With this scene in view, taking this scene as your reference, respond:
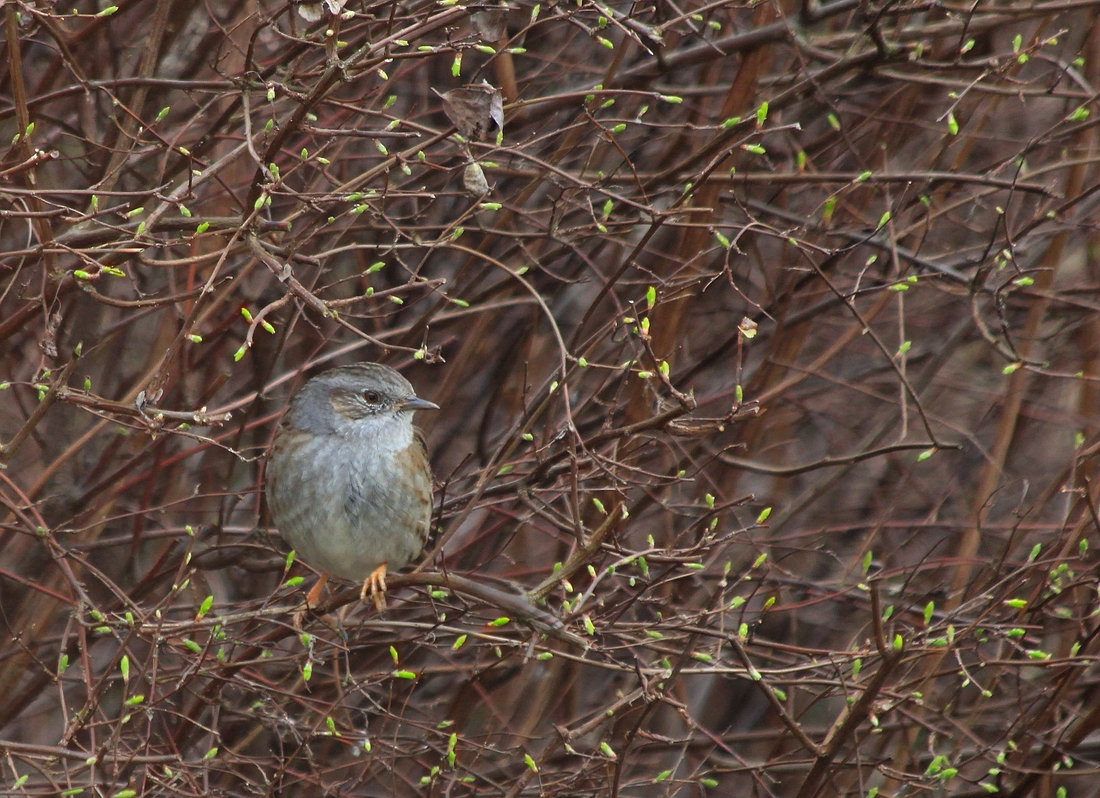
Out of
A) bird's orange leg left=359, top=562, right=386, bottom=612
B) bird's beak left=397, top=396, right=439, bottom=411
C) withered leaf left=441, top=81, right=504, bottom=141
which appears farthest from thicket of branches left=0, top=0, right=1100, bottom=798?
bird's beak left=397, top=396, right=439, bottom=411

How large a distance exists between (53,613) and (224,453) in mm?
1169

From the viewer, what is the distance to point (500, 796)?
4980 millimetres

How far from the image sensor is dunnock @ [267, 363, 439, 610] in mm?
5270

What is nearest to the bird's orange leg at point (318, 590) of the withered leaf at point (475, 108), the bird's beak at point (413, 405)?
the bird's beak at point (413, 405)

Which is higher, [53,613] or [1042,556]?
[1042,556]

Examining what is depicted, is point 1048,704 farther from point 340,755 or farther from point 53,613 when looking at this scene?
point 53,613

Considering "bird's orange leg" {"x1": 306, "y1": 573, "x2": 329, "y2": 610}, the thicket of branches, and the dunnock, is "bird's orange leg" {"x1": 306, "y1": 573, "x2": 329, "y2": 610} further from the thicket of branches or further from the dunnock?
the dunnock

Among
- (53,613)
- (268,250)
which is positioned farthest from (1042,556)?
(53,613)

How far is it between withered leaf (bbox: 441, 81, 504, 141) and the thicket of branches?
0.01 metres

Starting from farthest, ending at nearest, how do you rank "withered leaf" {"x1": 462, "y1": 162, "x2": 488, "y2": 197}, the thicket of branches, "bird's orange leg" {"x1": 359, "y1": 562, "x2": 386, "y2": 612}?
"bird's orange leg" {"x1": 359, "y1": 562, "x2": 386, "y2": 612} < the thicket of branches < "withered leaf" {"x1": 462, "y1": 162, "x2": 488, "y2": 197}

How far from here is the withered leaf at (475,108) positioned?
11.8 feet

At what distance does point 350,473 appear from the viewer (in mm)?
5320

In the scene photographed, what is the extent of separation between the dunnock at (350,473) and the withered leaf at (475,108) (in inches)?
74.5

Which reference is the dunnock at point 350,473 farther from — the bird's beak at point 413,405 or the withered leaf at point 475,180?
the withered leaf at point 475,180
